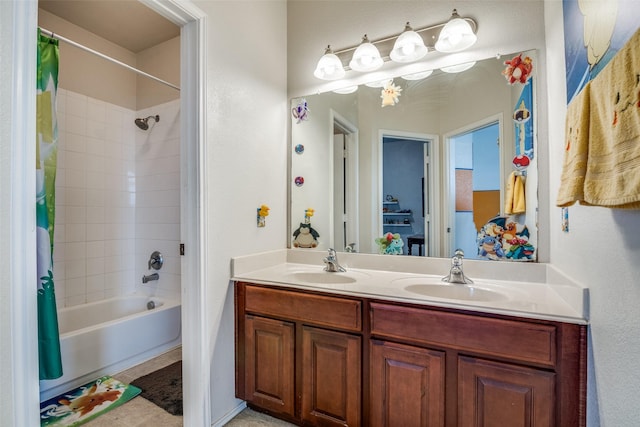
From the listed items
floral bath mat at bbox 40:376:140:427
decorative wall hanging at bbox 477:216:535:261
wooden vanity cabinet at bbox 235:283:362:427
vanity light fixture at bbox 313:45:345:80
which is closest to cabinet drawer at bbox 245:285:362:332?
wooden vanity cabinet at bbox 235:283:362:427

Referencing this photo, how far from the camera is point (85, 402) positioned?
5.91ft

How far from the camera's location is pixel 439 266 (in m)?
1.73

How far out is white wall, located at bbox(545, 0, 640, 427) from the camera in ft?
2.40

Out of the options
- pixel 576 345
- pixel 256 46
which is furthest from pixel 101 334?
pixel 576 345

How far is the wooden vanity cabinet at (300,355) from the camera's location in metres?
1.41

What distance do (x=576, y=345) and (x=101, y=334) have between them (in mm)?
2595

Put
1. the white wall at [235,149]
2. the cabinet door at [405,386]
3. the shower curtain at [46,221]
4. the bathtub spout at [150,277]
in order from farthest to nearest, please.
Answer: the bathtub spout at [150,277]
the white wall at [235,149]
the shower curtain at [46,221]
the cabinet door at [405,386]

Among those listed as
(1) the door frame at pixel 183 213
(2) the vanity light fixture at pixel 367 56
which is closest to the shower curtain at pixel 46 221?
(1) the door frame at pixel 183 213

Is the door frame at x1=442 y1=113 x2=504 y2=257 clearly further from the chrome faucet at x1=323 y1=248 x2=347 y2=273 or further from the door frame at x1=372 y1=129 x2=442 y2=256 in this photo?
the chrome faucet at x1=323 y1=248 x2=347 y2=273

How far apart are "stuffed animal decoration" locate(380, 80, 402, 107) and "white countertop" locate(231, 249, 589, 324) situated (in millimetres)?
971

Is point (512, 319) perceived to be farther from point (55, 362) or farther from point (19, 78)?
point (55, 362)

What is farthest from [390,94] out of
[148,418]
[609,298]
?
[148,418]

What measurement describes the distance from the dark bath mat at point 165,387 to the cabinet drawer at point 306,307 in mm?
800

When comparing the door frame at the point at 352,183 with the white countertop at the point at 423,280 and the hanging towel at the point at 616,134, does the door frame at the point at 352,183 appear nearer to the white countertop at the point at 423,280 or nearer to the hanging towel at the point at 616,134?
the white countertop at the point at 423,280
